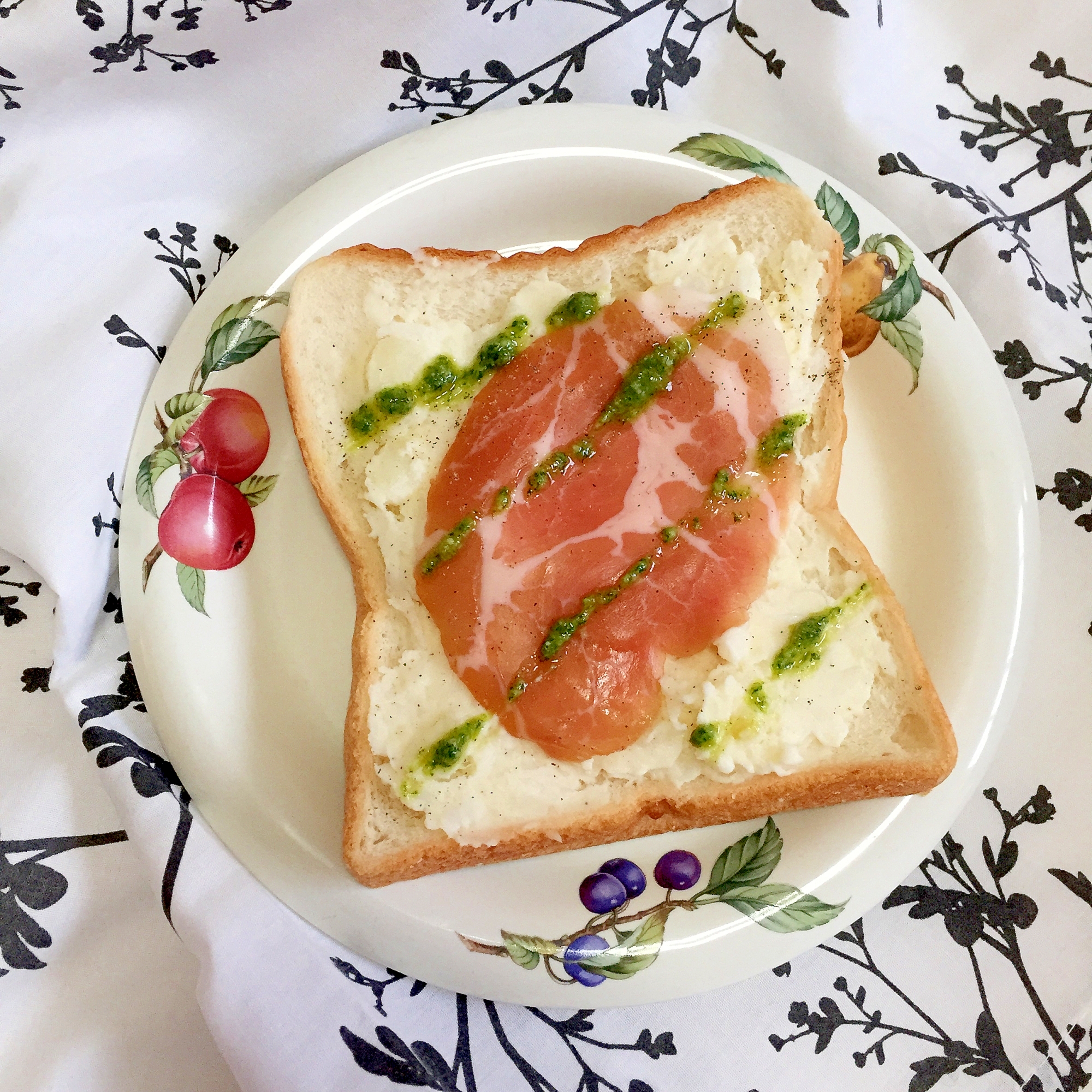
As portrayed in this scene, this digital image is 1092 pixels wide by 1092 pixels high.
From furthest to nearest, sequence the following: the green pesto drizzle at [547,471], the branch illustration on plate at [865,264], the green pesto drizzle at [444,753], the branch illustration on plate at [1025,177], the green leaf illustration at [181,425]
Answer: the branch illustration on plate at [1025,177]
the branch illustration on plate at [865,264]
the green leaf illustration at [181,425]
the green pesto drizzle at [547,471]
the green pesto drizzle at [444,753]

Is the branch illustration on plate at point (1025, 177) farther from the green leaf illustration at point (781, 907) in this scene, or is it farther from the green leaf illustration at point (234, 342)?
the green leaf illustration at point (234, 342)

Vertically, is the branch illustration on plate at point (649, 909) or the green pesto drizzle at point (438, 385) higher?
the green pesto drizzle at point (438, 385)

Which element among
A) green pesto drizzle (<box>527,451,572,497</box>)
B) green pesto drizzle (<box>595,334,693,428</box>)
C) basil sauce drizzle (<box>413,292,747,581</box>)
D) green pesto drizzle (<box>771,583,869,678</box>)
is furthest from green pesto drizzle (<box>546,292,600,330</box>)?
green pesto drizzle (<box>771,583,869,678</box>)

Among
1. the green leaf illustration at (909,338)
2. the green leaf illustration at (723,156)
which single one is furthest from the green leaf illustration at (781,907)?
the green leaf illustration at (723,156)

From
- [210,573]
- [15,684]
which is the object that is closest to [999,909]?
[210,573]

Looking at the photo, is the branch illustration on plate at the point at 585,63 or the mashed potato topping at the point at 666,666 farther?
the branch illustration on plate at the point at 585,63

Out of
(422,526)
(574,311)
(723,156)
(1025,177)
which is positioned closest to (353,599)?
(422,526)
